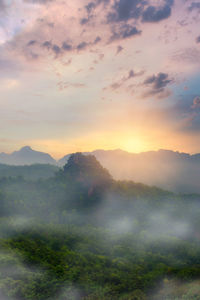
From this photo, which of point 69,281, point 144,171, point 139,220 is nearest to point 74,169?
point 139,220

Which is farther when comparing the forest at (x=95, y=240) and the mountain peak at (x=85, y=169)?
the mountain peak at (x=85, y=169)

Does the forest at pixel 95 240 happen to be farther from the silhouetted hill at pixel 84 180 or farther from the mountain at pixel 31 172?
the mountain at pixel 31 172

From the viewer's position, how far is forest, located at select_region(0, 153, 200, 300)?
2075 centimetres

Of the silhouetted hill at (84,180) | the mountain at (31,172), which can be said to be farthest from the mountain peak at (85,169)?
the mountain at (31,172)

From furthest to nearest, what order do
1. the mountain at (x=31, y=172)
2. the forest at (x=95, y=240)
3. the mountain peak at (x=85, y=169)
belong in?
the mountain at (x=31, y=172) < the mountain peak at (x=85, y=169) < the forest at (x=95, y=240)

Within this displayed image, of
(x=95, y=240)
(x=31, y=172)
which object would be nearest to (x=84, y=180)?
(x=95, y=240)

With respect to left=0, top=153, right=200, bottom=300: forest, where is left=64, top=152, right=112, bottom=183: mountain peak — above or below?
above

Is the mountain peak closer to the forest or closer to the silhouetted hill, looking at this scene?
the silhouetted hill

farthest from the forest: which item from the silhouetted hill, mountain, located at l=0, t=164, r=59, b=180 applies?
mountain, located at l=0, t=164, r=59, b=180

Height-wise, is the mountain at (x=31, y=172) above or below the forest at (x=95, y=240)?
above

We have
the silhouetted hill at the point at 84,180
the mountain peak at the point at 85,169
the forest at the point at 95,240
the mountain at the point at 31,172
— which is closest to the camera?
the forest at the point at 95,240

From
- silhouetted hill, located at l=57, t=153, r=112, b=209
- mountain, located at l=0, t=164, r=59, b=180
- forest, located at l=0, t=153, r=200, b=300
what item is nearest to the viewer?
forest, located at l=0, t=153, r=200, b=300

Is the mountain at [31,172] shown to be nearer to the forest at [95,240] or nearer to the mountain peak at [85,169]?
the forest at [95,240]

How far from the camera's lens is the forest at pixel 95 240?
20.8 metres
